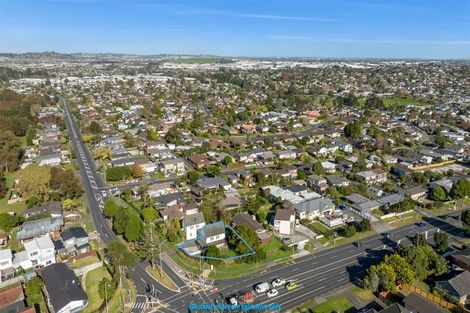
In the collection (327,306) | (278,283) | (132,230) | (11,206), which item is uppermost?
(132,230)

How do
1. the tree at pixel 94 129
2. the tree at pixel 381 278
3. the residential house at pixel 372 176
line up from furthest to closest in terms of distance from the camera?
the tree at pixel 94 129, the residential house at pixel 372 176, the tree at pixel 381 278

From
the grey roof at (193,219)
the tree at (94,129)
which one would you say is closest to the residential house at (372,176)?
the grey roof at (193,219)

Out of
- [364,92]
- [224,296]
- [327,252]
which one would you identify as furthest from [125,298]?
[364,92]

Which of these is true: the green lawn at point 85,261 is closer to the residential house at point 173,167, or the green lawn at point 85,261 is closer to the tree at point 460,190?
the residential house at point 173,167

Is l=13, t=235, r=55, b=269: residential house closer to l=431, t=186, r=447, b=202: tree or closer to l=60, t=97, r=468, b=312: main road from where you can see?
l=60, t=97, r=468, b=312: main road

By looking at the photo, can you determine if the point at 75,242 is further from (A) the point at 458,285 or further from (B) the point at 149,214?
(A) the point at 458,285

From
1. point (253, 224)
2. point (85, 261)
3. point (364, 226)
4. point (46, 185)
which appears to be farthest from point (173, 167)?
point (364, 226)

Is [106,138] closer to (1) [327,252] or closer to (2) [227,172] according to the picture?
(2) [227,172]
